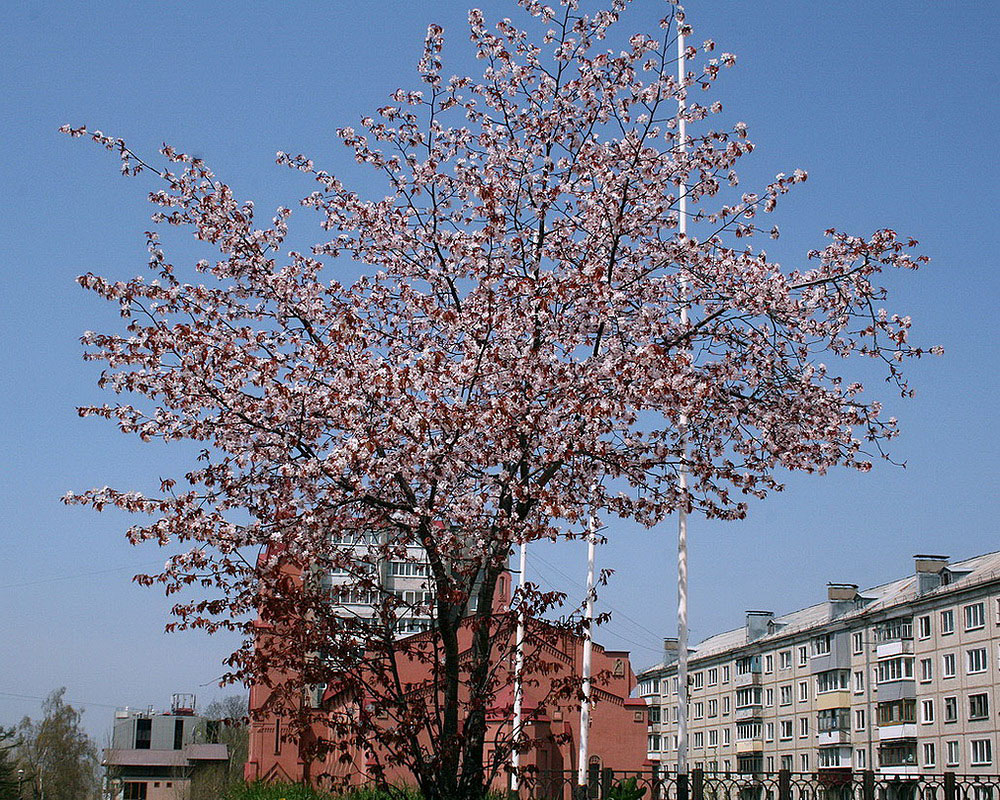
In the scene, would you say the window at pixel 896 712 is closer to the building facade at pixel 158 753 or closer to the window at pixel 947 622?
the window at pixel 947 622

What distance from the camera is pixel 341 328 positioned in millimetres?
10414

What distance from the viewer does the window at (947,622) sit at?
56156 mm

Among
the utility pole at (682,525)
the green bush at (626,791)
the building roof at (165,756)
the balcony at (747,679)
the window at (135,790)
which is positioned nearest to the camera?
the utility pole at (682,525)

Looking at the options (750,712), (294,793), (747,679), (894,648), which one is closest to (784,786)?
(294,793)

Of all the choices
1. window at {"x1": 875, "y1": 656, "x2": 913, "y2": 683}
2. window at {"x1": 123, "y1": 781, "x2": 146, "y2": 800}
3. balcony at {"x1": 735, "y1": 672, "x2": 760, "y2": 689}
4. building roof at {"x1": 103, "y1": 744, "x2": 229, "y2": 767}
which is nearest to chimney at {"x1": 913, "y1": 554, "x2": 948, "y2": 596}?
window at {"x1": 875, "y1": 656, "x2": 913, "y2": 683}

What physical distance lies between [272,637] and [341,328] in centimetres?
300

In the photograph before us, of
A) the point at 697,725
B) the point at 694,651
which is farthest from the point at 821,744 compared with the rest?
the point at 694,651

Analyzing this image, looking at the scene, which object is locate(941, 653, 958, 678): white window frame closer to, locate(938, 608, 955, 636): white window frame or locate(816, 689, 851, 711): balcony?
locate(938, 608, 955, 636): white window frame

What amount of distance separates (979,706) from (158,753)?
7483 centimetres

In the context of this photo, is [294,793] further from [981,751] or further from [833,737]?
[833,737]

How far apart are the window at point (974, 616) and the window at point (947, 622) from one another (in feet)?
3.68

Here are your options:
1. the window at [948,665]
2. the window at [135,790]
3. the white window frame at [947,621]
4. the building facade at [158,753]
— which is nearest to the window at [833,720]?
the window at [948,665]

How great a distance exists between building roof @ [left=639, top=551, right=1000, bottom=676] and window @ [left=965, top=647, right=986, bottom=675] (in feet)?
10.4

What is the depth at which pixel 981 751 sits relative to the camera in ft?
171
